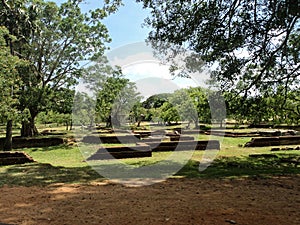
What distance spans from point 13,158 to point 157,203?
28.2ft

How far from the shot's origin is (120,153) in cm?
1274

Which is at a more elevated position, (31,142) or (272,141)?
(272,141)

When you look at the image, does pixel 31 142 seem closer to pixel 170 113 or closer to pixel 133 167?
pixel 133 167

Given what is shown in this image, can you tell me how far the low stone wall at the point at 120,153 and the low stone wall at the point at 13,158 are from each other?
2.73 meters

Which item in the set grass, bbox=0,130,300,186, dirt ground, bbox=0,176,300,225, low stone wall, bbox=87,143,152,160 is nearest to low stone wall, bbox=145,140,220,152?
grass, bbox=0,130,300,186

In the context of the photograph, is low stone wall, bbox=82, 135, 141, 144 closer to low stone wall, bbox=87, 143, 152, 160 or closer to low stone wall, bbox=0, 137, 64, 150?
low stone wall, bbox=0, 137, 64, 150

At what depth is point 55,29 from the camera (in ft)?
68.3

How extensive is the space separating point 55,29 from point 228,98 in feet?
49.3

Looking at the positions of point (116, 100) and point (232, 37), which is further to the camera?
point (116, 100)

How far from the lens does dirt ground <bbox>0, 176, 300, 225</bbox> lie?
432 centimetres

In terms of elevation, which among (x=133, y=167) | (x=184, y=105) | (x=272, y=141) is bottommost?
(x=133, y=167)

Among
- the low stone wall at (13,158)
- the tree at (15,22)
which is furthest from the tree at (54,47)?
the low stone wall at (13,158)

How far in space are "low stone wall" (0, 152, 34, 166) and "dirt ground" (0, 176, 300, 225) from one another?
188 inches

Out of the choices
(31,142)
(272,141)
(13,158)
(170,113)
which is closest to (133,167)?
(13,158)
